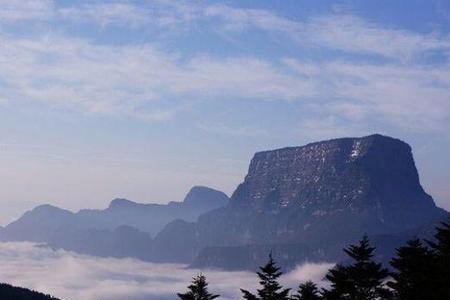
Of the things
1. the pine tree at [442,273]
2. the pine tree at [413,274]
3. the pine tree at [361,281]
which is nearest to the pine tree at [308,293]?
the pine tree at [361,281]

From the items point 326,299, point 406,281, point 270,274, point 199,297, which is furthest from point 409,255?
point 199,297

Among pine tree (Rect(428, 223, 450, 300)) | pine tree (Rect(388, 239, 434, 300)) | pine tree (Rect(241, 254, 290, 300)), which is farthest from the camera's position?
pine tree (Rect(241, 254, 290, 300))

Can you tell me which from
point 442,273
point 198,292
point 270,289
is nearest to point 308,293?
point 270,289

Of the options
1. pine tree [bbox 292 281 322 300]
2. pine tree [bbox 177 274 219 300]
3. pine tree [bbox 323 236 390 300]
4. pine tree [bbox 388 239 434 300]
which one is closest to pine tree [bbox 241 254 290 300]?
pine tree [bbox 292 281 322 300]

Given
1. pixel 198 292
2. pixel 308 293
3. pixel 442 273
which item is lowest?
pixel 442 273

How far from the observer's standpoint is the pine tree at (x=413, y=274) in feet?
153

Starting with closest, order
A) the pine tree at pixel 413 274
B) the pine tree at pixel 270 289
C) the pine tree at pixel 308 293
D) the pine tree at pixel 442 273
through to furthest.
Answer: the pine tree at pixel 442 273
the pine tree at pixel 413 274
the pine tree at pixel 308 293
the pine tree at pixel 270 289

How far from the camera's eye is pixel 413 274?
51719 millimetres

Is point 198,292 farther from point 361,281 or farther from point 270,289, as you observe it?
point 361,281

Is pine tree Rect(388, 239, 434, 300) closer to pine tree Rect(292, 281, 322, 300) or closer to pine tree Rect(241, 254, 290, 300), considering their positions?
pine tree Rect(292, 281, 322, 300)

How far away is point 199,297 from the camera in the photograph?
5784cm

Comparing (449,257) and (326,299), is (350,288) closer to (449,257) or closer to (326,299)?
(326,299)

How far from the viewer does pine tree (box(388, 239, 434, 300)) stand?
153ft

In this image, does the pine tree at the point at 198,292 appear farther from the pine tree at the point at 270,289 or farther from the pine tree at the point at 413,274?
the pine tree at the point at 413,274
